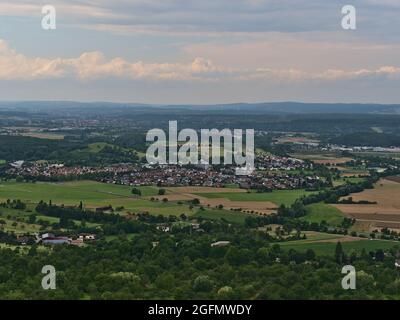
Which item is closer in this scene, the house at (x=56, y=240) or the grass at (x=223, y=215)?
the house at (x=56, y=240)

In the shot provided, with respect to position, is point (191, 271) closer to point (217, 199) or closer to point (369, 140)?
point (217, 199)

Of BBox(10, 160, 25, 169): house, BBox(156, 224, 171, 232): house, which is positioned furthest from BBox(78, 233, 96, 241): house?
BBox(10, 160, 25, 169): house

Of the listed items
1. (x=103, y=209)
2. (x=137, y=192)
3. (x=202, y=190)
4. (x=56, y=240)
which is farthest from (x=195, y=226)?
(x=202, y=190)

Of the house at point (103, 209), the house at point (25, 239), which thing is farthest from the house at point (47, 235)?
the house at point (103, 209)

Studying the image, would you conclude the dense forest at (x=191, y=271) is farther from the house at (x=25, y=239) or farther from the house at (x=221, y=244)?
the house at (x=25, y=239)
